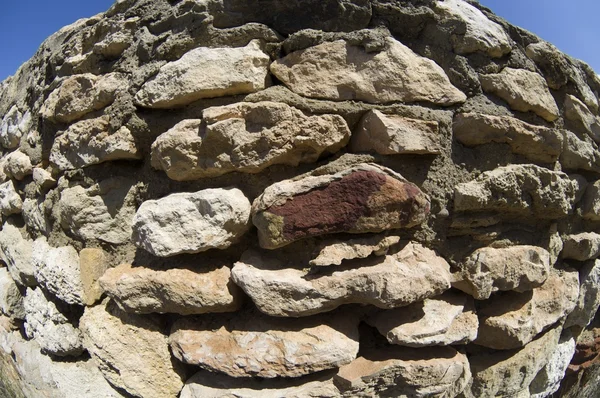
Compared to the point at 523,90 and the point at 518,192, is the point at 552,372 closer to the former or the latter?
the point at 518,192

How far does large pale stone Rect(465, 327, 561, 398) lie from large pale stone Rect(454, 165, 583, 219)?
428mm

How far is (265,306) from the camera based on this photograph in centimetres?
99

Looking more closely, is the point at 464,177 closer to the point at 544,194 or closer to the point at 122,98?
the point at 544,194

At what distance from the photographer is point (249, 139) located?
106 centimetres

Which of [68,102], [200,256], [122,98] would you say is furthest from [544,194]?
[68,102]

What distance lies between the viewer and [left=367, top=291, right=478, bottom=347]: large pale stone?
1.02m

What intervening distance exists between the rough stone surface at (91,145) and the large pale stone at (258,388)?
0.68 meters

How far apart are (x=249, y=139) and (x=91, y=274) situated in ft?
2.10

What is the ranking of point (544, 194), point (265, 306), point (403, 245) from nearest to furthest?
point (265, 306), point (403, 245), point (544, 194)

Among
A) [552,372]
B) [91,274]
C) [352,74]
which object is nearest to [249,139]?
[352,74]

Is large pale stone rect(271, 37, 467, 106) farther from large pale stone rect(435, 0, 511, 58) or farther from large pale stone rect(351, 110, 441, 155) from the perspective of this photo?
large pale stone rect(435, 0, 511, 58)

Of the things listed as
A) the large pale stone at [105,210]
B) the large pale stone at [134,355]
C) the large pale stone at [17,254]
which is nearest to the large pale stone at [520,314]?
the large pale stone at [134,355]

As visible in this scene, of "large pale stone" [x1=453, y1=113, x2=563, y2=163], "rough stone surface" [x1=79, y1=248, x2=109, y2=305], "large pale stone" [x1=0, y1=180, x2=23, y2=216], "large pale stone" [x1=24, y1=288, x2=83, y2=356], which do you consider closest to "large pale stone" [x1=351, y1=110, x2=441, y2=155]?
"large pale stone" [x1=453, y1=113, x2=563, y2=163]

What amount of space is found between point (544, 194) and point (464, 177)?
27 cm
